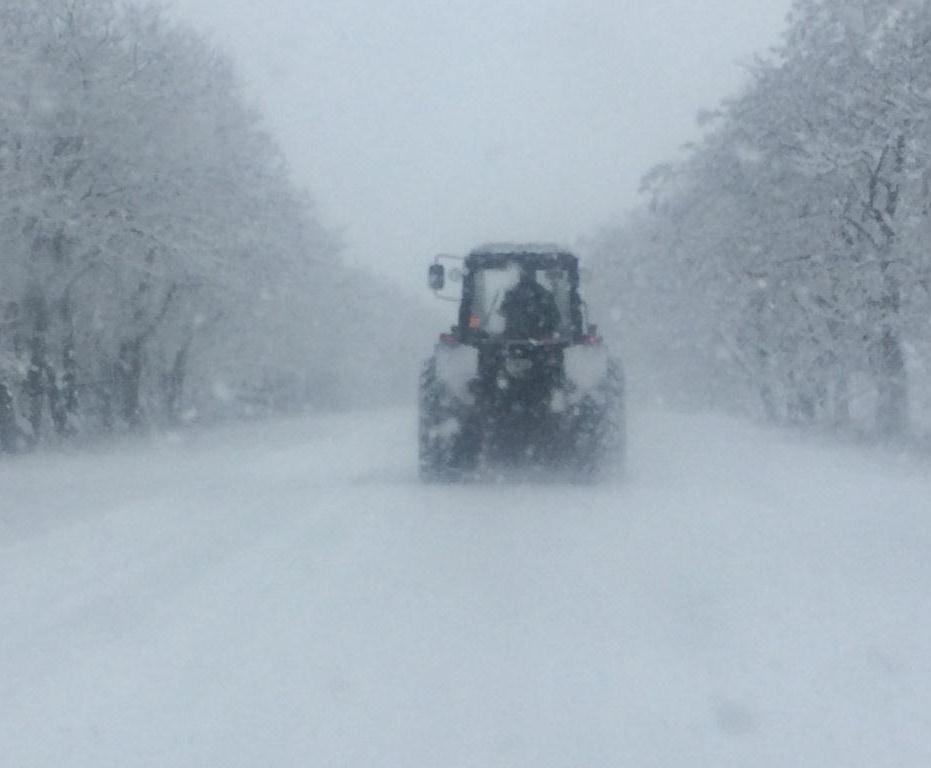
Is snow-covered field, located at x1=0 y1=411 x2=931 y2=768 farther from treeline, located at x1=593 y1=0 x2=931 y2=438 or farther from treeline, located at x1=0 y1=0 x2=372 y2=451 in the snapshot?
treeline, located at x1=0 y1=0 x2=372 y2=451

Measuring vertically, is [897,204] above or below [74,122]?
below

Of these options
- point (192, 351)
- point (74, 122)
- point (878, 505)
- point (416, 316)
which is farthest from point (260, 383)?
point (416, 316)

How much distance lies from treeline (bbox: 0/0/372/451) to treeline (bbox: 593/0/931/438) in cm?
1037

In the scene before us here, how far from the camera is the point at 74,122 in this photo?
2666 cm

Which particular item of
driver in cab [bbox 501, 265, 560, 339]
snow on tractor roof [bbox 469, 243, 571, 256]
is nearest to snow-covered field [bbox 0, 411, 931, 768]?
driver in cab [bbox 501, 265, 560, 339]

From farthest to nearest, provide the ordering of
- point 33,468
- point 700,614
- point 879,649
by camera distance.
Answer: point 33,468, point 700,614, point 879,649

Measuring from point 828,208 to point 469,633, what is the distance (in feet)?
72.1

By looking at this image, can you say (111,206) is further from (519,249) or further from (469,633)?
(469,633)

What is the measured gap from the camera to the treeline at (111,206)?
2602 centimetres

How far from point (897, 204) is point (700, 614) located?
20226mm

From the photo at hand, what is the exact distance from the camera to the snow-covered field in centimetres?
478

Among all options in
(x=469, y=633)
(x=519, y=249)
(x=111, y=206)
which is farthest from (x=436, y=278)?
(x=111, y=206)

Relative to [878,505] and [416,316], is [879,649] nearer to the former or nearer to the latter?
[878,505]

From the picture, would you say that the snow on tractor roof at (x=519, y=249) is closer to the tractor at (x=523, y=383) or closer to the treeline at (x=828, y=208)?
the tractor at (x=523, y=383)
